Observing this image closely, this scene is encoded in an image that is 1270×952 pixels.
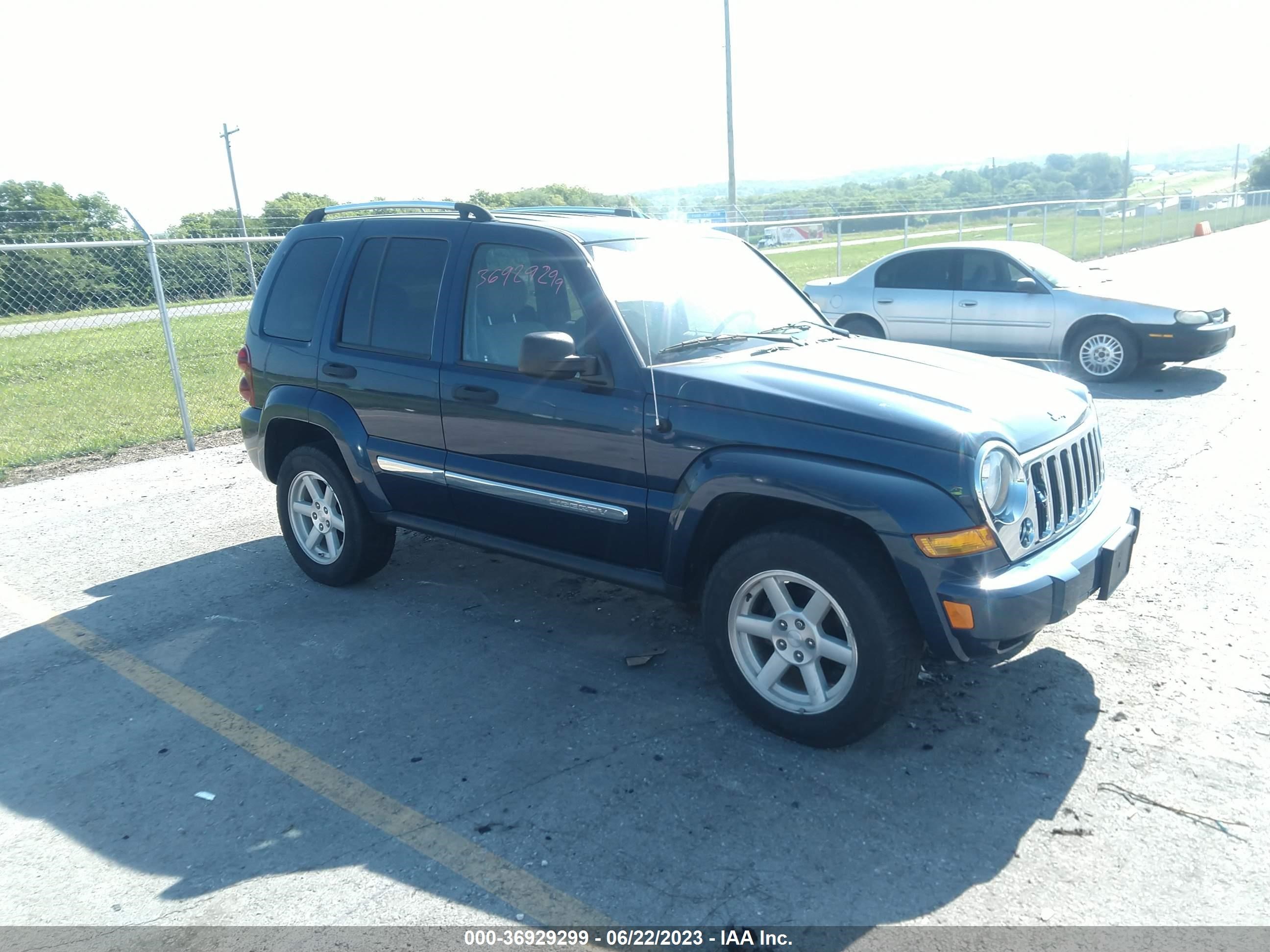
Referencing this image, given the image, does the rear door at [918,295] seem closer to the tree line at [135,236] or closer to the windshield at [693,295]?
the tree line at [135,236]

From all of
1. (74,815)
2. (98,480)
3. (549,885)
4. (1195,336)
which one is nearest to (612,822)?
(549,885)

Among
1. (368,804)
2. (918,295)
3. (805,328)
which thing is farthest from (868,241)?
(368,804)

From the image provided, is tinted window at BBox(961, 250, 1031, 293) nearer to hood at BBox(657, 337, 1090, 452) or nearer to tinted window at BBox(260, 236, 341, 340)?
hood at BBox(657, 337, 1090, 452)

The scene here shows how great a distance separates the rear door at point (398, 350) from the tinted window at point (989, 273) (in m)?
8.29

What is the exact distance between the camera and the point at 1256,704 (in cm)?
407

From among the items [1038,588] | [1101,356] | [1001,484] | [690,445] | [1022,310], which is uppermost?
[690,445]

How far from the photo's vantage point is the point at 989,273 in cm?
1159

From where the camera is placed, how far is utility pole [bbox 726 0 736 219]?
78.2 feet

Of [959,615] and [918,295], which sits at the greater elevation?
[918,295]

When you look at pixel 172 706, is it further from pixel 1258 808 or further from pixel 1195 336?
pixel 1195 336

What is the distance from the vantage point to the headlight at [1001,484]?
3.53 metres

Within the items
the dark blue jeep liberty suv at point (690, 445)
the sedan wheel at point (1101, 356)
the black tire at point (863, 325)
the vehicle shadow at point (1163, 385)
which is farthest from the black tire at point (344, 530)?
the sedan wheel at point (1101, 356)

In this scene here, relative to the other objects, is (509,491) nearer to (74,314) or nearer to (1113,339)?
(1113,339)

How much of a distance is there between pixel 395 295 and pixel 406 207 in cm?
50
